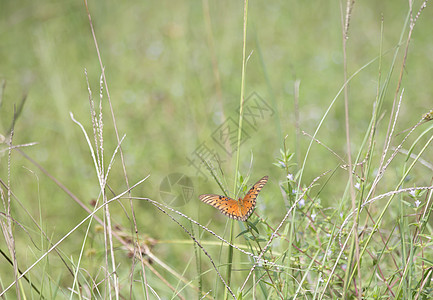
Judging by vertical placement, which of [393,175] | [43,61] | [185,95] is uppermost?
[43,61]

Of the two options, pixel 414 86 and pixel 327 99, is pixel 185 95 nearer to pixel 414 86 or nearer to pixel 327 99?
pixel 327 99

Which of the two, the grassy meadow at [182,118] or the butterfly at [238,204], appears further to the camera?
the grassy meadow at [182,118]

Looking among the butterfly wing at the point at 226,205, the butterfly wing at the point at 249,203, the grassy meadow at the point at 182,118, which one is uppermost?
the butterfly wing at the point at 249,203

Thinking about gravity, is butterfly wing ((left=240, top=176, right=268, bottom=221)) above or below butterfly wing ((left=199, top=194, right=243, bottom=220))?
above

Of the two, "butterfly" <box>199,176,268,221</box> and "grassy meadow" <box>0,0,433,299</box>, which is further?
"grassy meadow" <box>0,0,433,299</box>

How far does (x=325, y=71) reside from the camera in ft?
12.6

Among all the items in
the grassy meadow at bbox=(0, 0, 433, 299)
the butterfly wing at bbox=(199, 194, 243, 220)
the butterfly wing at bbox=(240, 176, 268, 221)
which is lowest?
the grassy meadow at bbox=(0, 0, 433, 299)

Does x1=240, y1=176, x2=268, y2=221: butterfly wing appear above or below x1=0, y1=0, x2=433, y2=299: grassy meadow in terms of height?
above

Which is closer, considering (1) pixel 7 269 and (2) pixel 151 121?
(1) pixel 7 269

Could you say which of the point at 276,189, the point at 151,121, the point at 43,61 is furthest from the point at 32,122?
the point at 276,189

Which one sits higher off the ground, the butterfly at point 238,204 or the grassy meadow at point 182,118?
the butterfly at point 238,204

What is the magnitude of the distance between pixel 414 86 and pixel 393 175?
51.3 inches

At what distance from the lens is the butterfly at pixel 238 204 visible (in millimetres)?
1067

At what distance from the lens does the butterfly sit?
1.07 metres
